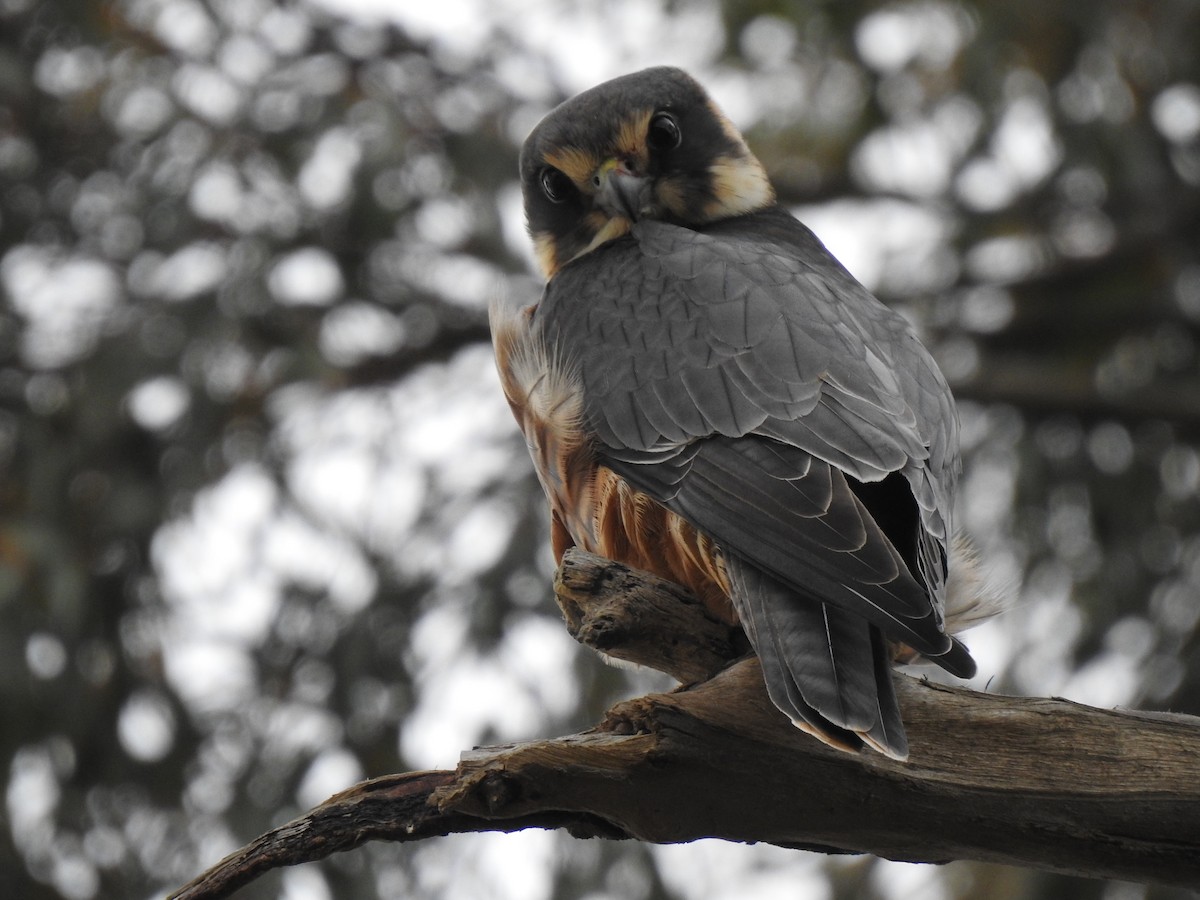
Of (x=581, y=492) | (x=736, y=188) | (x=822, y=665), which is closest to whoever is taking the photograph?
(x=822, y=665)

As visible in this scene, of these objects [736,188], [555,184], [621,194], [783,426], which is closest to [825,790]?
[783,426]

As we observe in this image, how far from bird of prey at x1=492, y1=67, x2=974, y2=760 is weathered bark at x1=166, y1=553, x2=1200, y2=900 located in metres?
0.19

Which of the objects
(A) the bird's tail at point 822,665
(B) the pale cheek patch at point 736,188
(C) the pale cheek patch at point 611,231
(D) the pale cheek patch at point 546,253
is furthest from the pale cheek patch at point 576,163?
(A) the bird's tail at point 822,665

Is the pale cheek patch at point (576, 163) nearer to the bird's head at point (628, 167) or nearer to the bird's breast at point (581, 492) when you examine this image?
the bird's head at point (628, 167)

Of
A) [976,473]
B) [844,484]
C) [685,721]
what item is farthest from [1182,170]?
[685,721]

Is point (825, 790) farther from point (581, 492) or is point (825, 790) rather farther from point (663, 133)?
point (663, 133)

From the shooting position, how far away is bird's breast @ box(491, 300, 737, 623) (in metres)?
3.18

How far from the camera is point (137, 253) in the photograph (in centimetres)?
620

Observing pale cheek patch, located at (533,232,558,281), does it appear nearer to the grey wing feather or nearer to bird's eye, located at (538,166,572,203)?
bird's eye, located at (538,166,572,203)

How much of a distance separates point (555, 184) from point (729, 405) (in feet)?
4.12

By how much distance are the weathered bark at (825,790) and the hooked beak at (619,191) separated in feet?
5.43

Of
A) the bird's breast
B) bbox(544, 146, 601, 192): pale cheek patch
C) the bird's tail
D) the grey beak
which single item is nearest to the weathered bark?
the bird's tail

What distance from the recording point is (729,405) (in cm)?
320

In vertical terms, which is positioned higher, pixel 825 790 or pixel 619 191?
pixel 619 191
